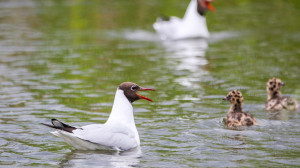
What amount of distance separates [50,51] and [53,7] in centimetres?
1144

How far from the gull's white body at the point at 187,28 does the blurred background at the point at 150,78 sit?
0.98 ft

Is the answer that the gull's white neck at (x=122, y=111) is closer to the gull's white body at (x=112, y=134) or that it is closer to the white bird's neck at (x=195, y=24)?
the gull's white body at (x=112, y=134)

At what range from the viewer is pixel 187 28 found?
24172 mm

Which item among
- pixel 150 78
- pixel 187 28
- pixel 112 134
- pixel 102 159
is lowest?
pixel 102 159

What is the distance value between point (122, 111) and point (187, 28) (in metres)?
13.4

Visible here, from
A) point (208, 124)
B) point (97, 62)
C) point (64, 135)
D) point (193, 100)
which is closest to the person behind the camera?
point (64, 135)

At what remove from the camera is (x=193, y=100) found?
48.2 ft

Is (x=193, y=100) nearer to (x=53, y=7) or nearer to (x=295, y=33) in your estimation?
(x=295, y=33)

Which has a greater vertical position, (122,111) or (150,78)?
(150,78)

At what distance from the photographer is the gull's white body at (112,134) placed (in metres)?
10.3

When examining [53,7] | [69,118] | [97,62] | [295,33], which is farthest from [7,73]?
[53,7]

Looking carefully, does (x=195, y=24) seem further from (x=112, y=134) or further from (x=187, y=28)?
(x=112, y=134)

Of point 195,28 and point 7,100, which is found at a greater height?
point 195,28

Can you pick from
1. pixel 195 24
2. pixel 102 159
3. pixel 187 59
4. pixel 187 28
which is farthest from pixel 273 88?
pixel 187 28
